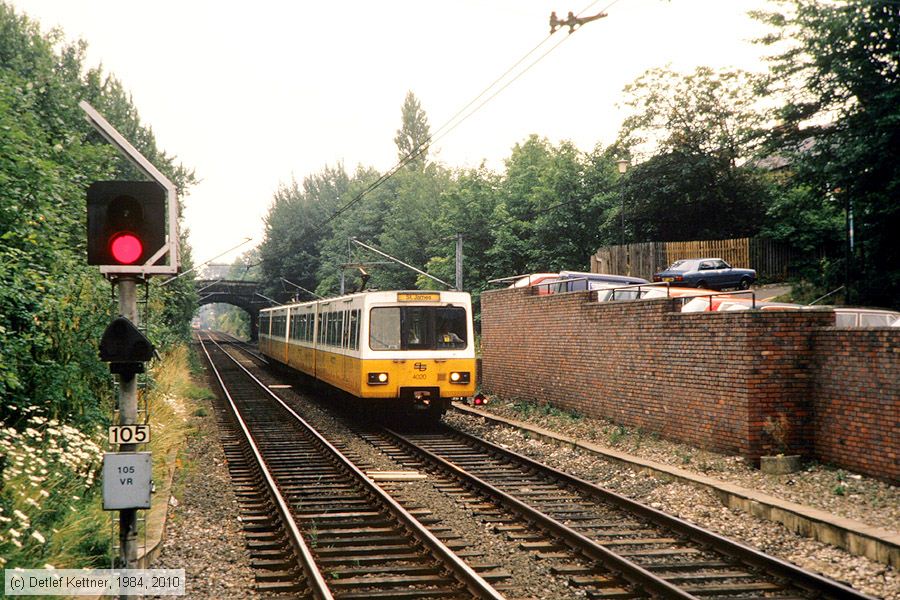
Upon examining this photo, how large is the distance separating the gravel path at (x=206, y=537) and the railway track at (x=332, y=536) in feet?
0.59

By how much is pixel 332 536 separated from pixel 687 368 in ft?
21.8

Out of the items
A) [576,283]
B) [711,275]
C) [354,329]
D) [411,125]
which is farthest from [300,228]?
[354,329]

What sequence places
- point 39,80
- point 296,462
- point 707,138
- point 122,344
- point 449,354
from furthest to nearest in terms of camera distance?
point 707,138, point 39,80, point 449,354, point 296,462, point 122,344

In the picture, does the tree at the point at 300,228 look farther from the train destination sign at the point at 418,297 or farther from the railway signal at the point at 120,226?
the railway signal at the point at 120,226

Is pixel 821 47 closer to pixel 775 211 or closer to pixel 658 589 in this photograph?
pixel 775 211

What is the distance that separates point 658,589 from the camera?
6.68m

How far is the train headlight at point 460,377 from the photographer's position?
16.7 m

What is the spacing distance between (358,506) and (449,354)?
6685 millimetres

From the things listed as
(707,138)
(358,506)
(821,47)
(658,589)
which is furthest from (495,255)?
(658,589)

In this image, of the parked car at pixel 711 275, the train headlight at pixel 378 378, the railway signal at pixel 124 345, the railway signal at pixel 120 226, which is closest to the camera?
the railway signal at pixel 120 226

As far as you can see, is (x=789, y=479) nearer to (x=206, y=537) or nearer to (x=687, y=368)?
(x=687, y=368)

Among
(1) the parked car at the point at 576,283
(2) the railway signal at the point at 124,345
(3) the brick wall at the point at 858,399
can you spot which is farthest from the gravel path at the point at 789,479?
(2) the railway signal at the point at 124,345

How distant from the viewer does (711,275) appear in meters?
28.5

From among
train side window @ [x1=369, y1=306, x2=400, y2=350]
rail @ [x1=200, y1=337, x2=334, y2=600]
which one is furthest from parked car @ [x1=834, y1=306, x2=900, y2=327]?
rail @ [x1=200, y1=337, x2=334, y2=600]
